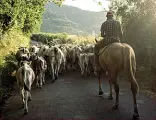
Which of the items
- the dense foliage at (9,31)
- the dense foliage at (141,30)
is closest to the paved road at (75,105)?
the dense foliage at (141,30)

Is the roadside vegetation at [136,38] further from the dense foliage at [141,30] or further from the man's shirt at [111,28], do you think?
the man's shirt at [111,28]

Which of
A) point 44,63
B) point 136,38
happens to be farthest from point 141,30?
point 44,63

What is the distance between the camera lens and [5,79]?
1712cm

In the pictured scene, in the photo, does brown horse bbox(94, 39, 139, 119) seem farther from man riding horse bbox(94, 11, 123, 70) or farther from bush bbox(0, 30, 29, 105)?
bush bbox(0, 30, 29, 105)

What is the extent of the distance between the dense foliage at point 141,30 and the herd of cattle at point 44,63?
2963mm

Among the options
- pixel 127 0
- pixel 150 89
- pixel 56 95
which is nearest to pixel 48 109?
pixel 56 95

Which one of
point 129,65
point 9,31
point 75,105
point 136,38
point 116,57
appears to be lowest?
point 75,105

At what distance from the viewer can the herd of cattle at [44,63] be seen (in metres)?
12.1

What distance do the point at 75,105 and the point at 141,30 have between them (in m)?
7.84

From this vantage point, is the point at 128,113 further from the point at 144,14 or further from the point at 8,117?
the point at 144,14

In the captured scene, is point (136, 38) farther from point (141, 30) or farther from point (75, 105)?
point (75, 105)

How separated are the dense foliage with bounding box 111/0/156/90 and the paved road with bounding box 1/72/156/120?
1458mm

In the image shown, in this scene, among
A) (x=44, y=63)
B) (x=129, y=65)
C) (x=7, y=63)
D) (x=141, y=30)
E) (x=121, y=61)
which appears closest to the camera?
(x=129, y=65)

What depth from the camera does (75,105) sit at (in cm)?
1268
